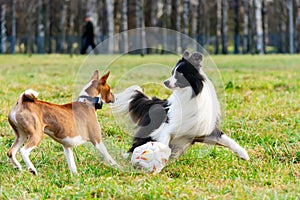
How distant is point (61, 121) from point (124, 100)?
967mm

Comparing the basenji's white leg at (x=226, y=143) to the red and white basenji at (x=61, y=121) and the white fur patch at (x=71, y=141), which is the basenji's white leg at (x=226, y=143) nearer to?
the red and white basenji at (x=61, y=121)

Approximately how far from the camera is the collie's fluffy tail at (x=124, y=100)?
500 centimetres

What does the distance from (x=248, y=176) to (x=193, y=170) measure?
17.6 inches

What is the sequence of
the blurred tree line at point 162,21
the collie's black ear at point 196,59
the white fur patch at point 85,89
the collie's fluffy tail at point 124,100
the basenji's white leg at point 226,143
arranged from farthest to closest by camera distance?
the blurred tree line at point 162,21 → the collie's fluffy tail at point 124,100 → the basenji's white leg at point 226,143 → the white fur patch at point 85,89 → the collie's black ear at point 196,59

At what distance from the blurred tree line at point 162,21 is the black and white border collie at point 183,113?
29.3 m

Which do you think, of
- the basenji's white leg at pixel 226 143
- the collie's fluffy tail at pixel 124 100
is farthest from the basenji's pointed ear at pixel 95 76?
the basenji's white leg at pixel 226 143

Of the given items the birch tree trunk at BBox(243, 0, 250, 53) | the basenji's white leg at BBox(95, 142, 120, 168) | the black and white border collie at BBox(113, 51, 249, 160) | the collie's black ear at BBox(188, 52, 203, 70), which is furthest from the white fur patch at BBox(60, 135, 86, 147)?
the birch tree trunk at BBox(243, 0, 250, 53)

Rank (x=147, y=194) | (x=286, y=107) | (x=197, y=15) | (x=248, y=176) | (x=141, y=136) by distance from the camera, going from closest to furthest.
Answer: (x=147, y=194), (x=248, y=176), (x=141, y=136), (x=286, y=107), (x=197, y=15)

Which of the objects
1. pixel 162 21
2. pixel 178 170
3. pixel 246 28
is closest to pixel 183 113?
pixel 178 170

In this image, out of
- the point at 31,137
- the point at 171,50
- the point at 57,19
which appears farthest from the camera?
the point at 57,19

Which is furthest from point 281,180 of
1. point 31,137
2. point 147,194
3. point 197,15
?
point 197,15

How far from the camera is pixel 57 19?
55938 mm

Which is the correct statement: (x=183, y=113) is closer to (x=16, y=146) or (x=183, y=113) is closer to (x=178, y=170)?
(x=178, y=170)

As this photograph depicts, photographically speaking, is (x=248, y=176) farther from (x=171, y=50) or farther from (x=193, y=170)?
(x=171, y=50)
